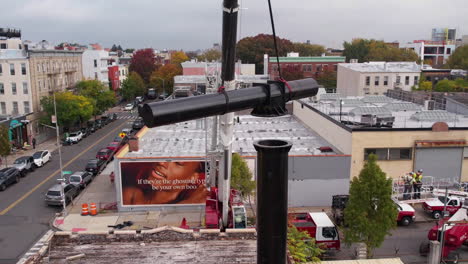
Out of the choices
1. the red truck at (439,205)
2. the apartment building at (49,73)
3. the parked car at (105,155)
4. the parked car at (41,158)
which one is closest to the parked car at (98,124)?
the apartment building at (49,73)

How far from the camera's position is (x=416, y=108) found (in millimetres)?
37500

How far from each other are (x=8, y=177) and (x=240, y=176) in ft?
63.4

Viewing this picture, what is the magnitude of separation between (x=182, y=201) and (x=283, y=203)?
22.1m

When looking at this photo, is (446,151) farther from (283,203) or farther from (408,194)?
(283,203)

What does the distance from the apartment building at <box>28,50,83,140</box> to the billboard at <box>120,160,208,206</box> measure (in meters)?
28.3

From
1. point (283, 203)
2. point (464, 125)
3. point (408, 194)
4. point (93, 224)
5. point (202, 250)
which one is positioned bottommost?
point (93, 224)

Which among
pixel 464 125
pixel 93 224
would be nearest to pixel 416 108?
pixel 464 125

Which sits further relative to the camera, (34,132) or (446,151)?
(34,132)

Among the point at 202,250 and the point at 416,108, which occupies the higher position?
the point at 416,108

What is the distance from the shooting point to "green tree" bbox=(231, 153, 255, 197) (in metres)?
25.2

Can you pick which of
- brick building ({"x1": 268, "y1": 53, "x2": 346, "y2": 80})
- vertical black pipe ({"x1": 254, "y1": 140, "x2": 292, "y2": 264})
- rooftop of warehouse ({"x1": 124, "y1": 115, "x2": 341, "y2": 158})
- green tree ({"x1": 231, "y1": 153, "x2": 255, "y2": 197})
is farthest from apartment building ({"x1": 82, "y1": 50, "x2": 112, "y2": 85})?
vertical black pipe ({"x1": 254, "y1": 140, "x2": 292, "y2": 264})

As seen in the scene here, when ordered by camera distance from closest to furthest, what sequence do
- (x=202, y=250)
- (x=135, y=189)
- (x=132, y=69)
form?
(x=202, y=250), (x=135, y=189), (x=132, y=69)

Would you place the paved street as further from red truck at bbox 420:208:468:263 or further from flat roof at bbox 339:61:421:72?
flat roof at bbox 339:61:421:72

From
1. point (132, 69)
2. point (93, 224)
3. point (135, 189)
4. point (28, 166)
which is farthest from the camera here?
point (132, 69)
